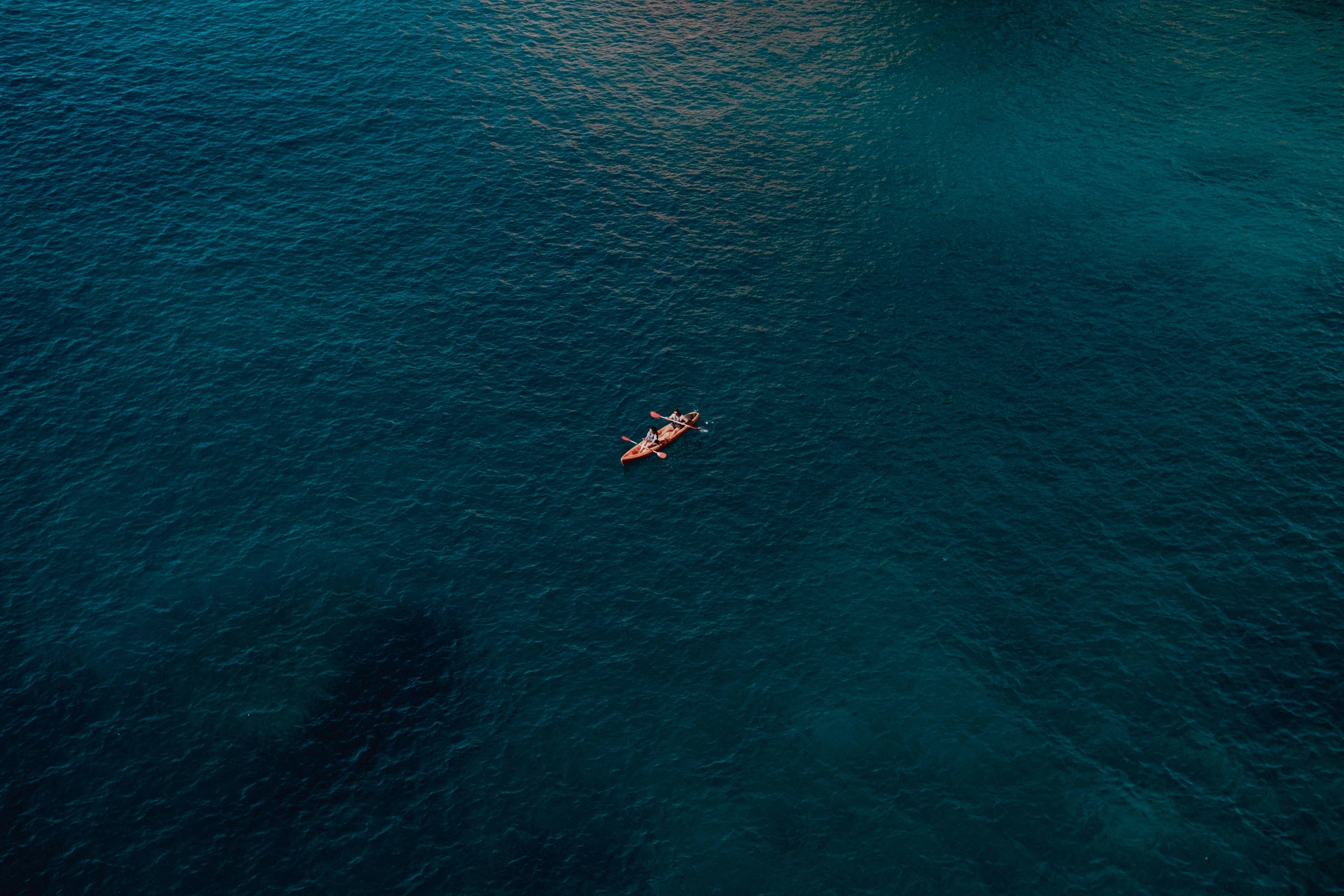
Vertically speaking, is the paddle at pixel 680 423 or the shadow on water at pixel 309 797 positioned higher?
the paddle at pixel 680 423

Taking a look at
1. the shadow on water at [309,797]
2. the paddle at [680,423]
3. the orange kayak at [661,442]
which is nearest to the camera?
the shadow on water at [309,797]

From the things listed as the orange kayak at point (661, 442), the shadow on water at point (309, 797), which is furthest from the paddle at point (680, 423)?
the shadow on water at point (309, 797)

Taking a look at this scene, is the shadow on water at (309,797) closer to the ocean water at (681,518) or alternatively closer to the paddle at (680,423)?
the ocean water at (681,518)

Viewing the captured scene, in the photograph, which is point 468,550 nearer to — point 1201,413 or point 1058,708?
point 1058,708

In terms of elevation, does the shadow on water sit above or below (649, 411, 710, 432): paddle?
below

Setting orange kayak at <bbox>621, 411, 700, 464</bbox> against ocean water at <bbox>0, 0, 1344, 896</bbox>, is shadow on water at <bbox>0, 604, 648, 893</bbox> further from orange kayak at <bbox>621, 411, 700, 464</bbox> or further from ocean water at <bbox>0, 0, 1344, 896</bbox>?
orange kayak at <bbox>621, 411, 700, 464</bbox>

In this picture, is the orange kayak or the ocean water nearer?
the ocean water

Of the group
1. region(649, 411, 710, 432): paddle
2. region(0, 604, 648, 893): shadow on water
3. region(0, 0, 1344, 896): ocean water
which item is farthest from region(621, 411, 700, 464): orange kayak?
region(0, 604, 648, 893): shadow on water

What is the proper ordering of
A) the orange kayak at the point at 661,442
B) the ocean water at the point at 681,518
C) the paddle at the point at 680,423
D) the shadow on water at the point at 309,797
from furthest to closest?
the paddle at the point at 680,423 < the orange kayak at the point at 661,442 < the ocean water at the point at 681,518 < the shadow on water at the point at 309,797
